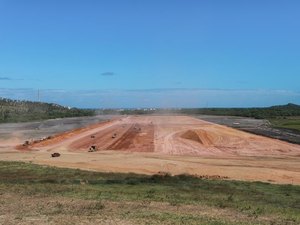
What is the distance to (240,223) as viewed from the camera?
1377 centimetres

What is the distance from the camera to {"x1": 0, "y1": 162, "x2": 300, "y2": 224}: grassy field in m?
14.2

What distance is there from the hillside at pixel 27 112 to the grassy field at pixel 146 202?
97.6 meters

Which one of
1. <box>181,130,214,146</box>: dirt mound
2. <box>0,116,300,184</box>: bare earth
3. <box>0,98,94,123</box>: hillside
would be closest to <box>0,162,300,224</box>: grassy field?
<box>0,116,300,184</box>: bare earth

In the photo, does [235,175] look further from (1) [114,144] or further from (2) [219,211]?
(1) [114,144]

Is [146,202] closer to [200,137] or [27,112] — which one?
[200,137]

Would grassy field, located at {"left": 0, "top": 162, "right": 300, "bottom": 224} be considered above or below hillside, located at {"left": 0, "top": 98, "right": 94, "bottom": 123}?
below

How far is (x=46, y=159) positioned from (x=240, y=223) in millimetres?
27625

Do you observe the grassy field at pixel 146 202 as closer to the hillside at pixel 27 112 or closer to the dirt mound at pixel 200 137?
the dirt mound at pixel 200 137

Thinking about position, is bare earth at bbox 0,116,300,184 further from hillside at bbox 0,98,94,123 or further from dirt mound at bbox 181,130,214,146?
hillside at bbox 0,98,94,123

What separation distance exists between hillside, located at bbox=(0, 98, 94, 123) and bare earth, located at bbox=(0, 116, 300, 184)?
218 feet

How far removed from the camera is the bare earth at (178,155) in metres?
33.2

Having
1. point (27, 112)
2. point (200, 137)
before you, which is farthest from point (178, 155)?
point (27, 112)

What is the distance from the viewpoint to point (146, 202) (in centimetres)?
1755

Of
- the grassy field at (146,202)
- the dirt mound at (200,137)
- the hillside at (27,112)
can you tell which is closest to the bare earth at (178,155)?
the dirt mound at (200,137)
